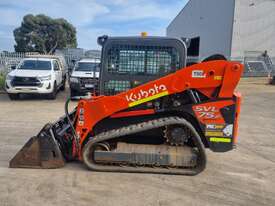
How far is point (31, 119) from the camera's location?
28.7 ft

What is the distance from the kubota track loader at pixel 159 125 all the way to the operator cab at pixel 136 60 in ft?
→ 0.15

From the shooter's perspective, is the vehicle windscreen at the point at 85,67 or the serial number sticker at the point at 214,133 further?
the vehicle windscreen at the point at 85,67

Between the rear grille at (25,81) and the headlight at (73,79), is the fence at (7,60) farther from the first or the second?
the headlight at (73,79)

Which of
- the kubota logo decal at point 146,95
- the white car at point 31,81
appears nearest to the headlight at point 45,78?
the white car at point 31,81

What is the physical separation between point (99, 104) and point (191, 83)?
54.5 inches

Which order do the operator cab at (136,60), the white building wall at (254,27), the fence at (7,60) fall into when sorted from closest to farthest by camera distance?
the operator cab at (136,60) → the fence at (7,60) → the white building wall at (254,27)

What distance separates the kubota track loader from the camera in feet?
14.9

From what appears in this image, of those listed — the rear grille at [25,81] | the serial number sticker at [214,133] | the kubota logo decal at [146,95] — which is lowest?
the serial number sticker at [214,133]

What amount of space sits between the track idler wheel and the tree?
56.7m

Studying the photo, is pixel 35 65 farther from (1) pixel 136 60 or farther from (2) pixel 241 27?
(2) pixel 241 27

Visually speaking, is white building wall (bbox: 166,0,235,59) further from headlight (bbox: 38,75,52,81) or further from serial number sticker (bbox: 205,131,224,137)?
serial number sticker (bbox: 205,131,224,137)

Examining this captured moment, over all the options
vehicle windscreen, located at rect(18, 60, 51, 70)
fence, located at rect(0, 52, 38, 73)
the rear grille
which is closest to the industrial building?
fence, located at rect(0, 52, 38, 73)

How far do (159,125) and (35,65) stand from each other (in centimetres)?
1048

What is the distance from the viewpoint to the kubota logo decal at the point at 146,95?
4570mm
